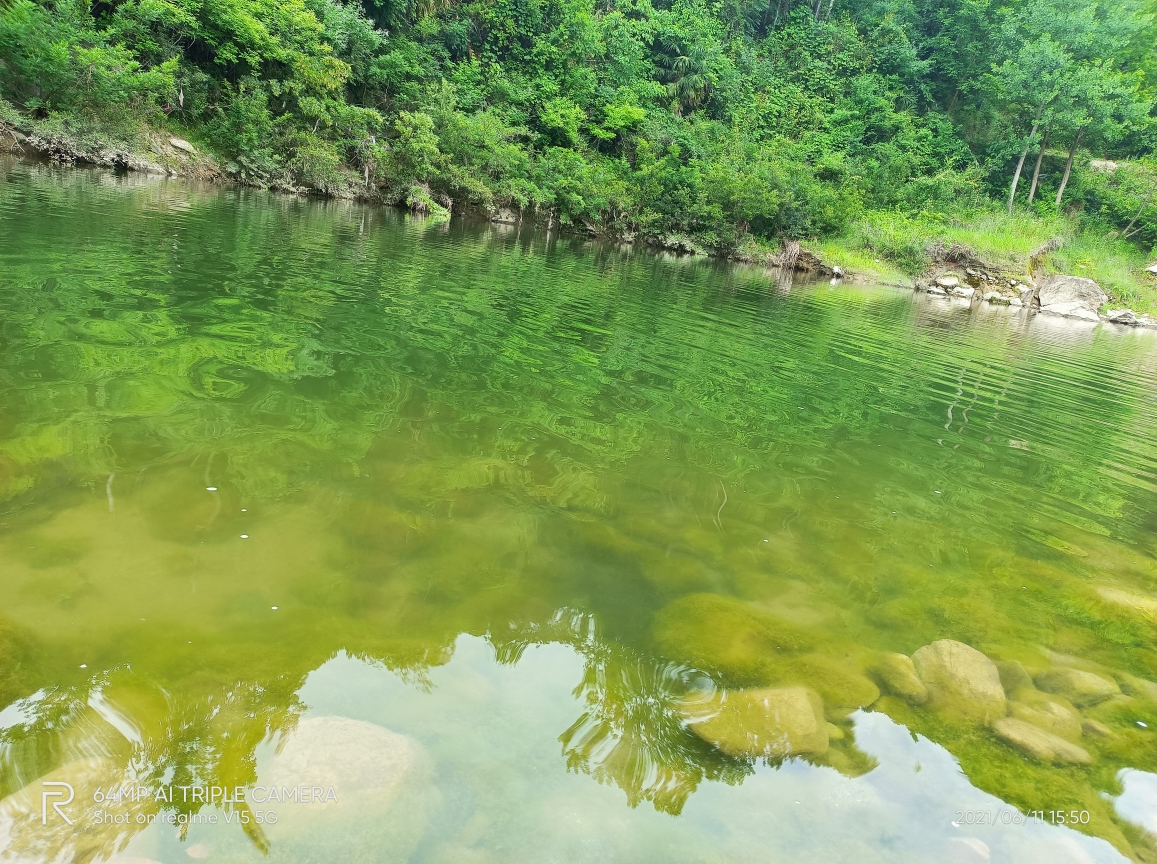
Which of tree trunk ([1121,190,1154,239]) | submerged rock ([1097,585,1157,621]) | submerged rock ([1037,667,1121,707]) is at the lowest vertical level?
submerged rock ([1037,667,1121,707])

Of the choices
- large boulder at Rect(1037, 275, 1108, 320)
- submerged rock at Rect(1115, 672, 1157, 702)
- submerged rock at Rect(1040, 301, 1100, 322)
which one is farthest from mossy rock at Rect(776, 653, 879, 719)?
large boulder at Rect(1037, 275, 1108, 320)

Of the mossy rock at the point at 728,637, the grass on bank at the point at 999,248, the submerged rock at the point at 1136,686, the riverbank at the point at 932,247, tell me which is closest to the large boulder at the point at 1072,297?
the riverbank at the point at 932,247

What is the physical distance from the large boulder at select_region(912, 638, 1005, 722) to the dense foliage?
92.3ft

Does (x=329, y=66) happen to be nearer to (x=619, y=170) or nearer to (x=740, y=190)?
(x=619, y=170)

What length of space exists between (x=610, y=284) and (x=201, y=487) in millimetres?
12870

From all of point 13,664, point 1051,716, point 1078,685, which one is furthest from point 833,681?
point 13,664

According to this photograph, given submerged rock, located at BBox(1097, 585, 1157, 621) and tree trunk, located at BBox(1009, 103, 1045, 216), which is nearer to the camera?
submerged rock, located at BBox(1097, 585, 1157, 621)

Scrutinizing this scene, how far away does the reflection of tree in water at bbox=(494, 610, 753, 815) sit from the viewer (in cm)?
239

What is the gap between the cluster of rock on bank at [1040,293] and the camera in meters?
30.2

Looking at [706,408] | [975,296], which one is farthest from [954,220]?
[706,408]

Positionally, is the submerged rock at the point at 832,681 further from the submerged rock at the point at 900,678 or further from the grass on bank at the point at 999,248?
the grass on bank at the point at 999,248

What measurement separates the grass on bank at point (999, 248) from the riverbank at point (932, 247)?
0.05 meters

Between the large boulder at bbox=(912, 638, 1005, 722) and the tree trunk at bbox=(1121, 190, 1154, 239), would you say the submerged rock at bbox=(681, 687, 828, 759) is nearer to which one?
the large boulder at bbox=(912, 638, 1005, 722)

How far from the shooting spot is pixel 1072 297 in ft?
101
